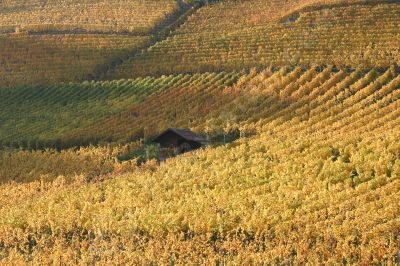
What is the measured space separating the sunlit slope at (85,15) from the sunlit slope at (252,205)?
40153 millimetres

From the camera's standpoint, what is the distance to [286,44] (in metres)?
66.8

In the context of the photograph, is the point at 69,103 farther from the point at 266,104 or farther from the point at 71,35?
the point at 71,35

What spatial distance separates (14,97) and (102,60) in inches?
393

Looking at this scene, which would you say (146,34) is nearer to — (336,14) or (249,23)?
(249,23)

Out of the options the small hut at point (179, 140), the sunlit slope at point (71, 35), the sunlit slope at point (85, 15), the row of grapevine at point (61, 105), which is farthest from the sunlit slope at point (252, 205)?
the sunlit slope at point (85, 15)

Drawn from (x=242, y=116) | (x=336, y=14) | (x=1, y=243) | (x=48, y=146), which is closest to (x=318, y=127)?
(x=242, y=116)

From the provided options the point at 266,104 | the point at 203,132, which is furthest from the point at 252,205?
the point at 266,104

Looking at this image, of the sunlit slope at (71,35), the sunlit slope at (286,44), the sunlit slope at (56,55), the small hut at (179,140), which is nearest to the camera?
the small hut at (179,140)

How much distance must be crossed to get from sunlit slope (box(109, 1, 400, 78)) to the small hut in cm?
1569

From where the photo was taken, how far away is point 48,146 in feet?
170

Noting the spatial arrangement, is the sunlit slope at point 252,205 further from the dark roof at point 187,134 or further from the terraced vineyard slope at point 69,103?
the terraced vineyard slope at point 69,103

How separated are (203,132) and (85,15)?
4517cm

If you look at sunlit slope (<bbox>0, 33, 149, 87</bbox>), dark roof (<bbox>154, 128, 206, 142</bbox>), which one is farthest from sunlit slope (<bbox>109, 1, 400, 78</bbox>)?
dark roof (<bbox>154, 128, 206, 142</bbox>)

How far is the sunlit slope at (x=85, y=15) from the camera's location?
85.3m
